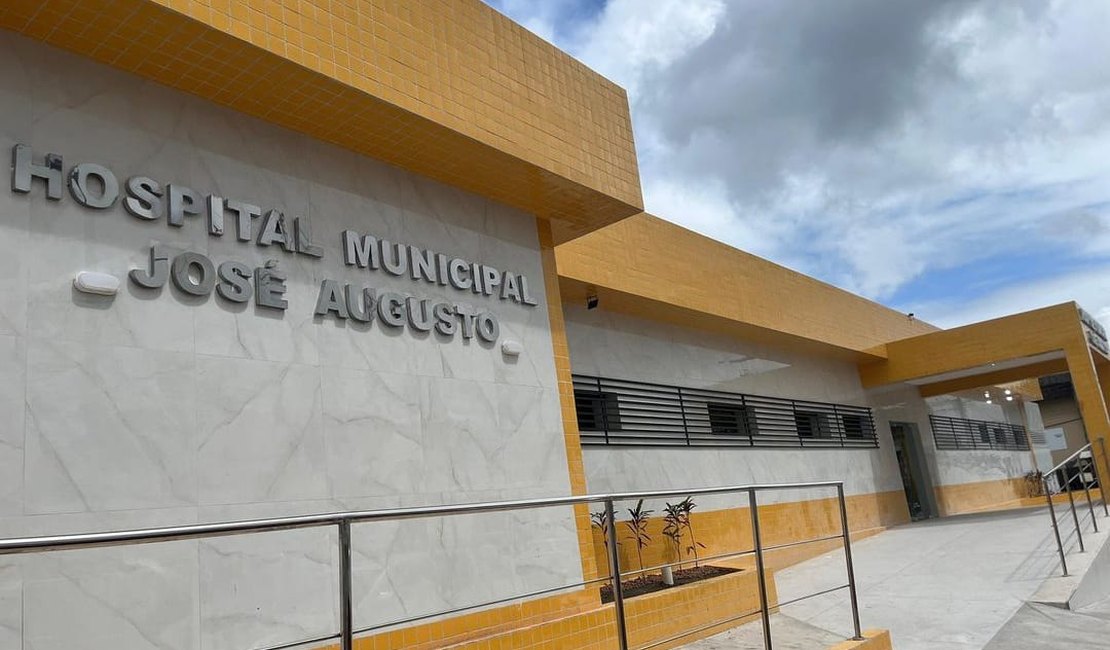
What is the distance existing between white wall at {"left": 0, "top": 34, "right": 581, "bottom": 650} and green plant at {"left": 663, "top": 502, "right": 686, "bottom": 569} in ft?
9.41

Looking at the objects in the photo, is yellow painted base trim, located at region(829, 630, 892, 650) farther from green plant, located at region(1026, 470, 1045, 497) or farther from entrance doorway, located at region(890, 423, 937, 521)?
green plant, located at region(1026, 470, 1045, 497)

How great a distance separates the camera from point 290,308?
14.4ft

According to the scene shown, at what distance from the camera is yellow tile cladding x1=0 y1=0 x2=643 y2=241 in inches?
146

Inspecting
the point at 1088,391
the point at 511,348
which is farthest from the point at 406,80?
the point at 1088,391

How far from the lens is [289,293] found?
4395 mm

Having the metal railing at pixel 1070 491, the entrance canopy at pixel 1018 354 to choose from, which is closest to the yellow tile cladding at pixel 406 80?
the metal railing at pixel 1070 491

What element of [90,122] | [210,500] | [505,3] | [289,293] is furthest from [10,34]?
[505,3]

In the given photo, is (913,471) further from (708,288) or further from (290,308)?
(290,308)

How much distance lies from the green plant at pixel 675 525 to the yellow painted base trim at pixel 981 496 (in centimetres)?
914

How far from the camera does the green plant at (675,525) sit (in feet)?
26.3

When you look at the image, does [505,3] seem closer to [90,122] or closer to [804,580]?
[90,122]

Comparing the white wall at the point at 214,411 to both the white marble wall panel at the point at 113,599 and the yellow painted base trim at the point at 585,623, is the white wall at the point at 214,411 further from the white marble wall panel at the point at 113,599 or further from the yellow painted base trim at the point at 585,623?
the yellow painted base trim at the point at 585,623

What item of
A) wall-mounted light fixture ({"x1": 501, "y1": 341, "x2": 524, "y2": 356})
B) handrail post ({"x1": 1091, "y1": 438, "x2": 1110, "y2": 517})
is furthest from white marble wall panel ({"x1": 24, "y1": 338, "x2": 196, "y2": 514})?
handrail post ({"x1": 1091, "y1": 438, "x2": 1110, "y2": 517})

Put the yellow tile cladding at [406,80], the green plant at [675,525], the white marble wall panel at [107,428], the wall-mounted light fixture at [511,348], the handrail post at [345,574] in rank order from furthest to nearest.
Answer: the green plant at [675,525] → the wall-mounted light fixture at [511,348] → the yellow tile cladding at [406,80] → the white marble wall panel at [107,428] → the handrail post at [345,574]
